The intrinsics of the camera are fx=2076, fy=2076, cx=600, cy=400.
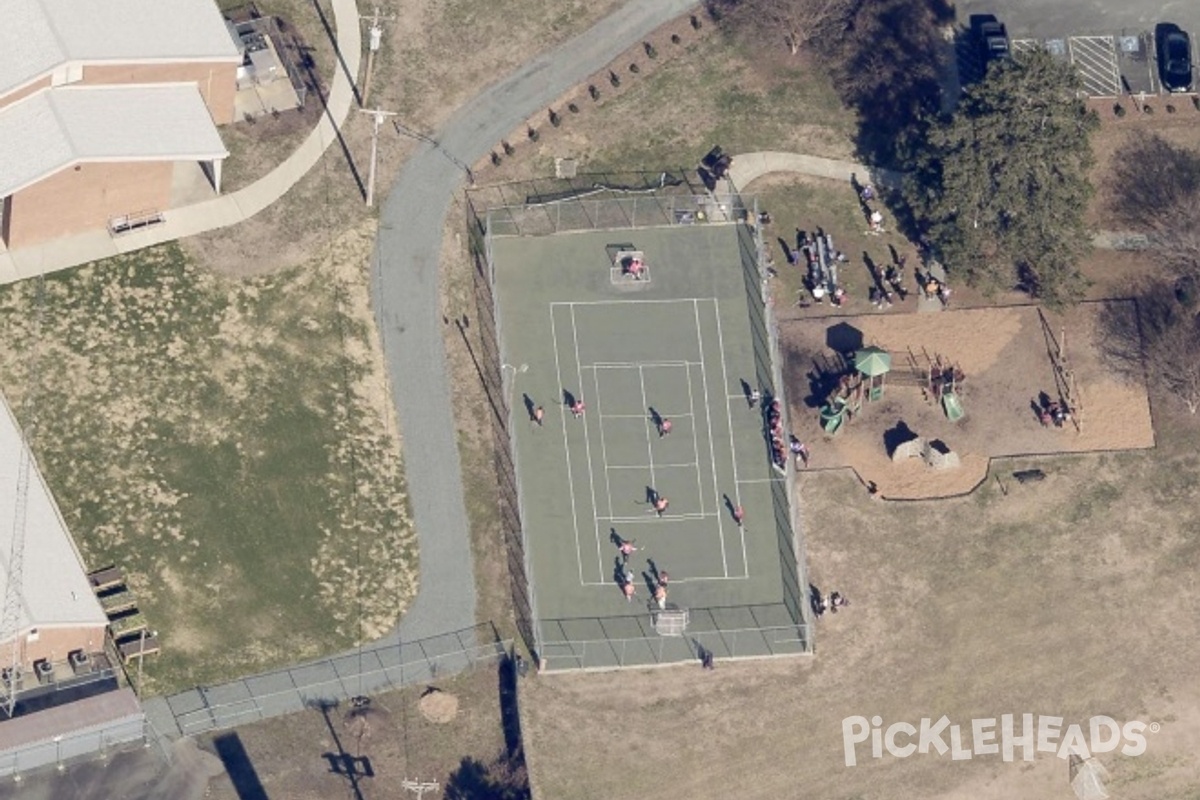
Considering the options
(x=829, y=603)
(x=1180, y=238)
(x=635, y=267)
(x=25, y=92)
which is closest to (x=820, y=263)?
(x=635, y=267)

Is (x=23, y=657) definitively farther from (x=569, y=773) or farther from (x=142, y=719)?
(x=569, y=773)

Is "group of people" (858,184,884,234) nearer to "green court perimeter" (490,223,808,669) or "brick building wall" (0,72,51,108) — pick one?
"green court perimeter" (490,223,808,669)

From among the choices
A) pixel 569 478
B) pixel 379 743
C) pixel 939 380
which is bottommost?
pixel 379 743

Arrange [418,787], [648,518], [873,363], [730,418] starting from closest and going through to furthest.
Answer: [418,787]
[648,518]
[873,363]
[730,418]

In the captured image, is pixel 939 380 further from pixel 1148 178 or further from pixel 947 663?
pixel 1148 178

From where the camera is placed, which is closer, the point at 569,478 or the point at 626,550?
the point at 626,550

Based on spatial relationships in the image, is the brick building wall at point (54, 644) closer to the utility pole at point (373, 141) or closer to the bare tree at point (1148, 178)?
the utility pole at point (373, 141)

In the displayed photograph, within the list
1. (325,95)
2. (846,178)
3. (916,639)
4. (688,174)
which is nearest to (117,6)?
(325,95)
